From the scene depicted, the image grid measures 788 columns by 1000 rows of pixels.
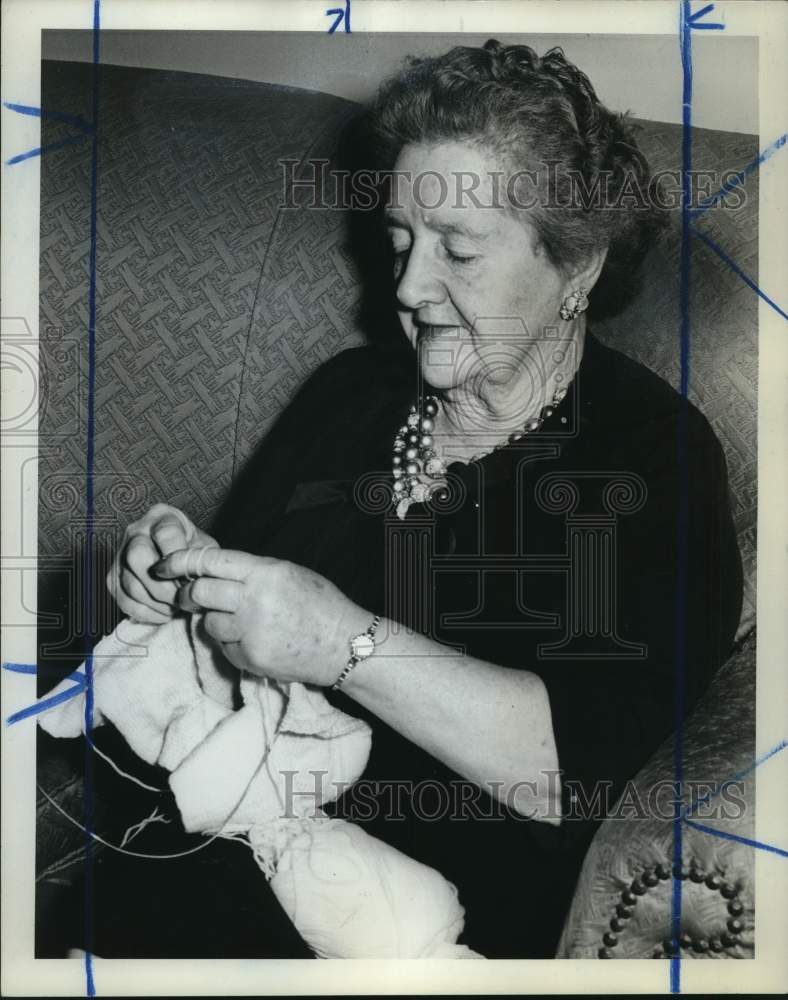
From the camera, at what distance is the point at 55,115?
128cm

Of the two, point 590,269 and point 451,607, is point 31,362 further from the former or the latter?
point 590,269

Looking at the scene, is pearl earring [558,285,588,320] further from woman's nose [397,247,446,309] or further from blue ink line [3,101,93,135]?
blue ink line [3,101,93,135]

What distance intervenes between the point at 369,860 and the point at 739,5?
1.21m

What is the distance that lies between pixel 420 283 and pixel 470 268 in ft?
0.21

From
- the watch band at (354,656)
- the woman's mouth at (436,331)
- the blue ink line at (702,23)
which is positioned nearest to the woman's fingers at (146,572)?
the watch band at (354,656)

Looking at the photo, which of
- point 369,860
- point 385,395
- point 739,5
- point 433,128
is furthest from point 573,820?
point 739,5

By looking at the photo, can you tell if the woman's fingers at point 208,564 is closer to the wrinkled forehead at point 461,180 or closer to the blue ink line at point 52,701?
the blue ink line at point 52,701

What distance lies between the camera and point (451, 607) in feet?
4.06

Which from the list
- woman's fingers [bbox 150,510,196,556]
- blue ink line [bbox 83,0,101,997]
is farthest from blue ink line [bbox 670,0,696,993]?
blue ink line [bbox 83,0,101,997]

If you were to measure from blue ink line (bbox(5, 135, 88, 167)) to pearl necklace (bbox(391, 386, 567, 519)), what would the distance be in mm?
563

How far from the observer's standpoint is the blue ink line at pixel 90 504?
1276 millimetres

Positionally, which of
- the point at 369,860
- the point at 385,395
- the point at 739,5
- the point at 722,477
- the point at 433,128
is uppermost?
the point at 739,5

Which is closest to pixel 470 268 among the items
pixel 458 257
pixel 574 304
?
pixel 458 257

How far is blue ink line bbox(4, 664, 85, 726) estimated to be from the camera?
1278 mm
